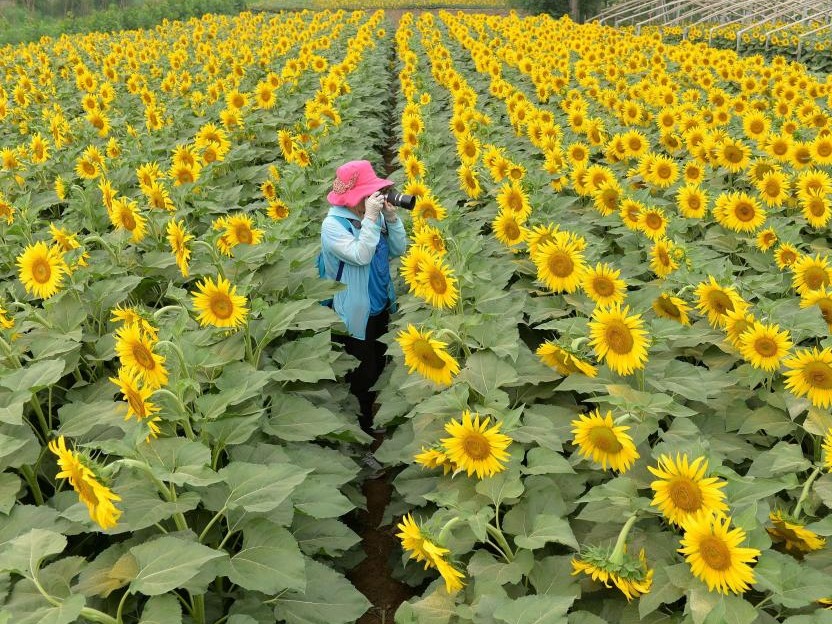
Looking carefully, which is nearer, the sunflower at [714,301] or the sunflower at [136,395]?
the sunflower at [136,395]

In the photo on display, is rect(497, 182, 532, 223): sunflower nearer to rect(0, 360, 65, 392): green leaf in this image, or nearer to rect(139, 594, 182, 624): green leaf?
rect(0, 360, 65, 392): green leaf

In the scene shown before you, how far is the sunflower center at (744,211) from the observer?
16.0 ft

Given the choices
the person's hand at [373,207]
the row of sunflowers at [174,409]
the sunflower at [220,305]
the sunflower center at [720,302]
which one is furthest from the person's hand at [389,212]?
the sunflower center at [720,302]

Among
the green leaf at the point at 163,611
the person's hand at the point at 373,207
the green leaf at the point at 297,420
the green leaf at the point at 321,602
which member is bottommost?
the green leaf at the point at 321,602

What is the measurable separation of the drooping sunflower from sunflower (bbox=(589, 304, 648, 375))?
1.37 ft

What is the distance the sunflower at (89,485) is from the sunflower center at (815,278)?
11.6 feet

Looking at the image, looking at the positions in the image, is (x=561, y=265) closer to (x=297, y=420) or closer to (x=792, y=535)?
(x=297, y=420)

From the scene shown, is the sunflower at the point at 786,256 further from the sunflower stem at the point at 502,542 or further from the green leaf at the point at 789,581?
the sunflower stem at the point at 502,542

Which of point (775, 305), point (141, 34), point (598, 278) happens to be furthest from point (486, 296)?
point (141, 34)

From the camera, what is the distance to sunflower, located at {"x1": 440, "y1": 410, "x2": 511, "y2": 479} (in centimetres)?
259

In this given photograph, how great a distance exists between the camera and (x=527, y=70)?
12641 mm

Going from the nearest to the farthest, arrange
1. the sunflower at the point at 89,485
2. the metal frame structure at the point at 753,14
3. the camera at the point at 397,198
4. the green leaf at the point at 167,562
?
1. the sunflower at the point at 89,485
2. the green leaf at the point at 167,562
3. the camera at the point at 397,198
4. the metal frame structure at the point at 753,14

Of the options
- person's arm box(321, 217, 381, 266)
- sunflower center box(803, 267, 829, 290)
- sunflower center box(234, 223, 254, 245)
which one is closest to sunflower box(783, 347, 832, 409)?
sunflower center box(803, 267, 829, 290)

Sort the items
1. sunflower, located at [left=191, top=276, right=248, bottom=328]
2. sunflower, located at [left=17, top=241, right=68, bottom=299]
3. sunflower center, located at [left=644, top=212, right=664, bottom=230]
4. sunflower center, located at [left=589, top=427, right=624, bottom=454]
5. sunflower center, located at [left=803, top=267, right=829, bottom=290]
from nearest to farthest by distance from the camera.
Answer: sunflower center, located at [left=589, top=427, right=624, bottom=454], sunflower, located at [left=191, top=276, right=248, bottom=328], sunflower center, located at [left=803, top=267, right=829, bottom=290], sunflower, located at [left=17, top=241, right=68, bottom=299], sunflower center, located at [left=644, top=212, right=664, bottom=230]
